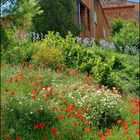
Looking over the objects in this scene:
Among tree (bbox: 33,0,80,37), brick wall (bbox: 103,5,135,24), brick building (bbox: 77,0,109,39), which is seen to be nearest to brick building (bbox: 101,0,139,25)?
brick wall (bbox: 103,5,135,24)

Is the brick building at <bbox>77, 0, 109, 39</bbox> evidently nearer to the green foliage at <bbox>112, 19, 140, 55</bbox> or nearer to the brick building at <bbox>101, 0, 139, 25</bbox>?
the green foliage at <bbox>112, 19, 140, 55</bbox>

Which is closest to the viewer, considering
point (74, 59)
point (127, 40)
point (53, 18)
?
point (74, 59)

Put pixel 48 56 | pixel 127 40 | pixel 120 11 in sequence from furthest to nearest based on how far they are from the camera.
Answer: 1. pixel 120 11
2. pixel 127 40
3. pixel 48 56

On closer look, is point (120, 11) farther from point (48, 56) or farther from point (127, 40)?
point (48, 56)

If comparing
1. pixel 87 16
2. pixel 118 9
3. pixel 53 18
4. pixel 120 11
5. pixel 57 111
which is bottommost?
pixel 120 11

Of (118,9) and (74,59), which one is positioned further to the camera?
(118,9)

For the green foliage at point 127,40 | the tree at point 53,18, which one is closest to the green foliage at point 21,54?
the tree at point 53,18

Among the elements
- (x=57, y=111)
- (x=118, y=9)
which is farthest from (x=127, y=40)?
(x=118, y=9)

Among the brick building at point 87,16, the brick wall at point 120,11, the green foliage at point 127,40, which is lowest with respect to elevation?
the brick wall at point 120,11

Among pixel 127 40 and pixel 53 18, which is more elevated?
pixel 53 18

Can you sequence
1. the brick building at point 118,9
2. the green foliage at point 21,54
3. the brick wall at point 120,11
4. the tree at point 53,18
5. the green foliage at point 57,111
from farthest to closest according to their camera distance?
the brick wall at point 120,11
the brick building at point 118,9
the tree at point 53,18
the green foliage at point 21,54
the green foliage at point 57,111

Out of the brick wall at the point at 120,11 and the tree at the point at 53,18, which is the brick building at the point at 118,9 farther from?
the tree at the point at 53,18

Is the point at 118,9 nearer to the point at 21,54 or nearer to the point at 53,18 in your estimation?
the point at 53,18

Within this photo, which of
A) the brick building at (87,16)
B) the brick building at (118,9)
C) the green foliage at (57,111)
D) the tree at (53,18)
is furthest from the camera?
the brick building at (118,9)
